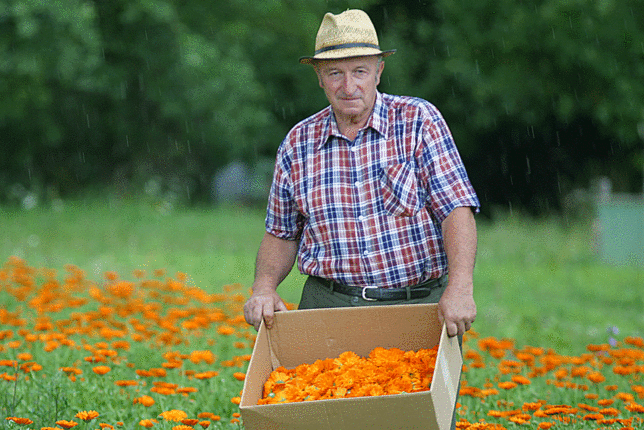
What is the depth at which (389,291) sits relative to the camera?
9.43 feet

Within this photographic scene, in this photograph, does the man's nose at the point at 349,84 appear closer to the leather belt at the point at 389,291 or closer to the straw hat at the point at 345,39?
the straw hat at the point at 345,39

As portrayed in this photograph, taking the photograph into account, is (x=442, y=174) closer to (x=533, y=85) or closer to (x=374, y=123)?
(x=374, y=123)

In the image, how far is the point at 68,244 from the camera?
35.2ft

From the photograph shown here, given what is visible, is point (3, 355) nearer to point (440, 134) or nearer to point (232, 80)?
point (440, 134)

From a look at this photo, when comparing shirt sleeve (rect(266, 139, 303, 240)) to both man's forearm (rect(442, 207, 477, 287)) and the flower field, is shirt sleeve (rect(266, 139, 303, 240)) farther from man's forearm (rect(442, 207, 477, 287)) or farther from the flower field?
the flower field

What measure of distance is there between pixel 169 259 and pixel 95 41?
468cm

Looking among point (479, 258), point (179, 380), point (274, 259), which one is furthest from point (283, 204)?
point (479, 258)

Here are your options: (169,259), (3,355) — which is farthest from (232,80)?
(3,355)

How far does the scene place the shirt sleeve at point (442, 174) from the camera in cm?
270

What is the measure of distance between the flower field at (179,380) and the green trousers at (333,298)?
509mm

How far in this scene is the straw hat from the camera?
2.78 meters

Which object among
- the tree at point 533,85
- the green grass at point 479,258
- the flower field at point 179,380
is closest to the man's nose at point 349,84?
the flower field at point 179,380

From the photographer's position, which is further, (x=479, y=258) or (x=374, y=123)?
(x=479, y=258)

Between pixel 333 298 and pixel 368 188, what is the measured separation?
A: 44cm
